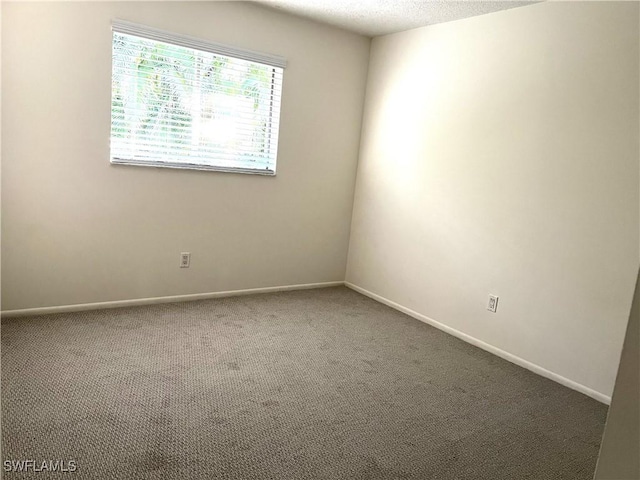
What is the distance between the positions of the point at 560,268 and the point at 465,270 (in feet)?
2.36

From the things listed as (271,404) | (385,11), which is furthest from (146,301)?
(385,11)

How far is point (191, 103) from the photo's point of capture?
358 cm

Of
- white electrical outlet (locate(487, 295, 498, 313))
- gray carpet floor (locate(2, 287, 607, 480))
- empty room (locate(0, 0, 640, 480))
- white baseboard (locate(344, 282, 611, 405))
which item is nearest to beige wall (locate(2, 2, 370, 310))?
empty room (locate(0, 0, 640, 480))

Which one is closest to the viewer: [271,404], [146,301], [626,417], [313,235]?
[626,417]

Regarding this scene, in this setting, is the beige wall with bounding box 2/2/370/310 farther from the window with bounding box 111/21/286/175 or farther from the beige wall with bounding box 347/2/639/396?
the beige wall with bounding box 347/2/639/396

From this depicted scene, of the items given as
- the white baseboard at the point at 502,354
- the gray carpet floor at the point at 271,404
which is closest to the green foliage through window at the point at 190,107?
the gray carpet floor at the point at 271,404

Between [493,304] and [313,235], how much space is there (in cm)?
171

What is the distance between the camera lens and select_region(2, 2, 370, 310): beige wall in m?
3.04

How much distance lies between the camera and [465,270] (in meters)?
3.60

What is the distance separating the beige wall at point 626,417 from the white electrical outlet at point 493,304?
99.3 inches

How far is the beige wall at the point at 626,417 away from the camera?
0.91 m

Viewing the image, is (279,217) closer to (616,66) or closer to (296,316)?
(296,316)

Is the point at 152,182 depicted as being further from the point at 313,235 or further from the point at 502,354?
the point at 502,354

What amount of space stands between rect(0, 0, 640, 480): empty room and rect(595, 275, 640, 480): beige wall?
3.76ft
